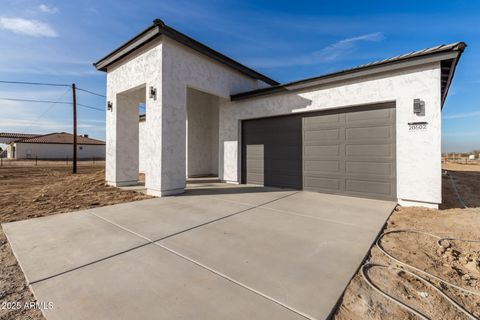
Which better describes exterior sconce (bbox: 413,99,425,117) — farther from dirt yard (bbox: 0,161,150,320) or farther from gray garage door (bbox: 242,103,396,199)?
dirt yard (bbox: 0,161,150,320)

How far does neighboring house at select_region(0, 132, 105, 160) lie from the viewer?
101ft

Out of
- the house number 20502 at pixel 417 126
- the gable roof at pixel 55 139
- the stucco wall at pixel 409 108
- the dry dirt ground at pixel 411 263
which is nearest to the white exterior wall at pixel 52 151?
the gable roof at pixel 55 139

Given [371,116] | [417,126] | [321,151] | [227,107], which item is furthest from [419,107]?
[227,107]

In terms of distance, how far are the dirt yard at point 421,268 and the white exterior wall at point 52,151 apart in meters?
43.1

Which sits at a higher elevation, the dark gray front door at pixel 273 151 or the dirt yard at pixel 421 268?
the dark gray front door at pixel 273 151

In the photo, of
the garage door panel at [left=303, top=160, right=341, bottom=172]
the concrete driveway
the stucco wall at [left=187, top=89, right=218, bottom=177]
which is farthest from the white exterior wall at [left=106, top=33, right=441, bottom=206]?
the stucco wall at [left=187, top=89, right=218, bottom=177]

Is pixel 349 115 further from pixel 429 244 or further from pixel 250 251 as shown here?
pixel 250 251

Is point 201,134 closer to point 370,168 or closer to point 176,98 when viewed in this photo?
point 176,98

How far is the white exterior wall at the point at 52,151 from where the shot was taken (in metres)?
30.5

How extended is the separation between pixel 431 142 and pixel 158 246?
6.36 meters

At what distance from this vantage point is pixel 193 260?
251 cm

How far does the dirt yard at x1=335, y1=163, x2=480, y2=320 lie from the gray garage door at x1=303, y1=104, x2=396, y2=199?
178 centimetres

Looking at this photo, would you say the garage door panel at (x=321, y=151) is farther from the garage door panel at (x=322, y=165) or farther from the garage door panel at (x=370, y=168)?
the garage door panel at (x=370, y=168)

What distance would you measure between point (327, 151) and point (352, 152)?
726mm
